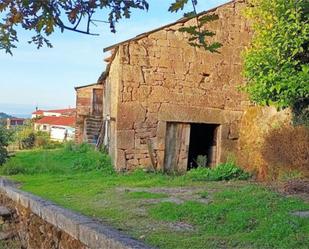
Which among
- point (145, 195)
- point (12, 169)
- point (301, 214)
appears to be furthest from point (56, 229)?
point (12, 169)

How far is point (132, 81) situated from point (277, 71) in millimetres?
3803

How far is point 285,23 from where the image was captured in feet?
27.9

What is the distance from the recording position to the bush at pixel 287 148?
8891 mm

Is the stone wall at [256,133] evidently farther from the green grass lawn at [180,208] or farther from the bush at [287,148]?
the green grass lawn at [180,208]

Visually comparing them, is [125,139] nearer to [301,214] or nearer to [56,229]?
[301,214]

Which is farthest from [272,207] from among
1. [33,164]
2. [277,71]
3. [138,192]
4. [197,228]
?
[33,164]

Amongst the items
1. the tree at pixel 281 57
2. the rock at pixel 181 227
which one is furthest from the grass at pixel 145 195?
the tree at pixel 281 57

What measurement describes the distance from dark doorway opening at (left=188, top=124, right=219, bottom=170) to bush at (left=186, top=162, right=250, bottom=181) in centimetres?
79

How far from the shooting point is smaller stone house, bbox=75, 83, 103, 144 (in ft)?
56.9

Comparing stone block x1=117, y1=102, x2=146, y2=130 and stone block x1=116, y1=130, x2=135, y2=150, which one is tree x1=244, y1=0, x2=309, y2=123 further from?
stone block x1=116, y1=130, x2=135, y2=150

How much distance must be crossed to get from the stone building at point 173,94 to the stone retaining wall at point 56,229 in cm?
526

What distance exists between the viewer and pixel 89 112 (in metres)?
18.2

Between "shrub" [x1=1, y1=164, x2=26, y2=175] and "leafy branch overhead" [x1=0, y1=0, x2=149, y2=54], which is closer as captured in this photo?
"leafy branch overhead" [x1=0, y1=0, x2=149, y2=54]

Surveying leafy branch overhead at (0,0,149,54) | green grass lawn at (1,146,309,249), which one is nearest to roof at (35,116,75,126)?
green grass lawn at (1,146,309,249)
